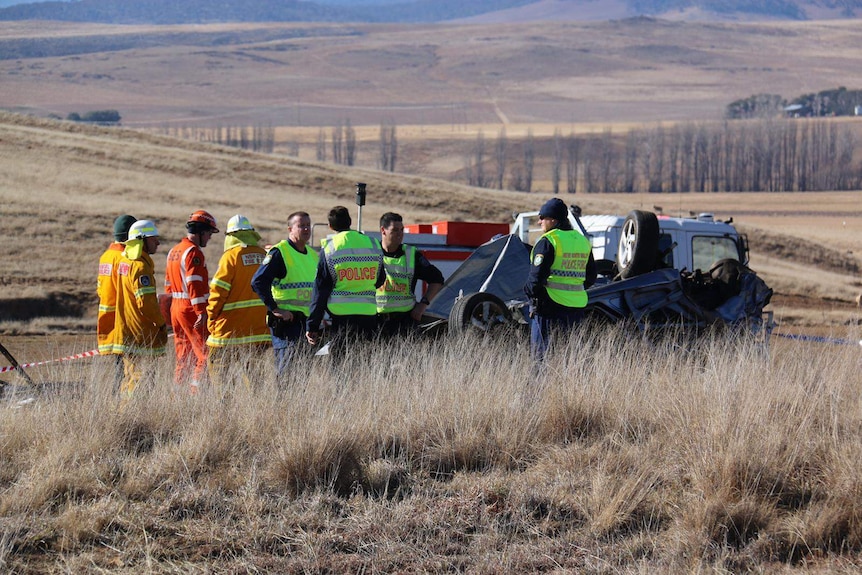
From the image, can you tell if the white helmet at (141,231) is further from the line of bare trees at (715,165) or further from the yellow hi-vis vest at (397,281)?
the line of bare trees at (715,165)

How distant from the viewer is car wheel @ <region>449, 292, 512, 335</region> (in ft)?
32.1

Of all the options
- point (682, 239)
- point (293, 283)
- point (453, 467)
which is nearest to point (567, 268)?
point (293, 283)

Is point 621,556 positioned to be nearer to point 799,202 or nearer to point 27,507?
point 27,507

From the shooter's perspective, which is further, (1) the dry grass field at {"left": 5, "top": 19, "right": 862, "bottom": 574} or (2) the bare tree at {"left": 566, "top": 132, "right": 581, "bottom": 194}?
(2) the bare tree at {"left": 566, "top": 132, "right": 581, "bottom": 194}

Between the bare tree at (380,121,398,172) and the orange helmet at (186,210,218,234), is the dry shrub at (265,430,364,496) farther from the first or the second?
the bare tree at (380,121,398,172)

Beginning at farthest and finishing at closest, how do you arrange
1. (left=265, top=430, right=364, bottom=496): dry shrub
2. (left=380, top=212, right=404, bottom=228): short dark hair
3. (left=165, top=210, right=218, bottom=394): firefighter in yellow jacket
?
(left=380, top=212, right=404, bottom=228): short dark hair, (left=165, top=210, right=218, bottom=394): firefighter in yellow jacket, (left=265, top=430, right=364, bottom=496): dry shrub

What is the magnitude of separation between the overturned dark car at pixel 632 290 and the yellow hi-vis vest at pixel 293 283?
165cm

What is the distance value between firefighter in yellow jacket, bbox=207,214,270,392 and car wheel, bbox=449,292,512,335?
6.73 feet

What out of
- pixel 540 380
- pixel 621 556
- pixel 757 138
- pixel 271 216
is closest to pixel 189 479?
pixel 621 556

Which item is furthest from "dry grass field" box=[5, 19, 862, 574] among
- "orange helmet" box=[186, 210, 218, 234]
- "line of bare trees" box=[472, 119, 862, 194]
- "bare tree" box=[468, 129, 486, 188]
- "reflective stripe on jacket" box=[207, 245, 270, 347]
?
"bare tree" box=[468, 129, 486, 188]

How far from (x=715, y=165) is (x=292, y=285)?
105191mm

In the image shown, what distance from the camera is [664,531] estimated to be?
18.1 feet

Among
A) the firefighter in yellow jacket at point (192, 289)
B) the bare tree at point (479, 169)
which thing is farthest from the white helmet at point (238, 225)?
the bare tree at point (479, 169)

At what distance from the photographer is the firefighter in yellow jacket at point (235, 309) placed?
820 cm
